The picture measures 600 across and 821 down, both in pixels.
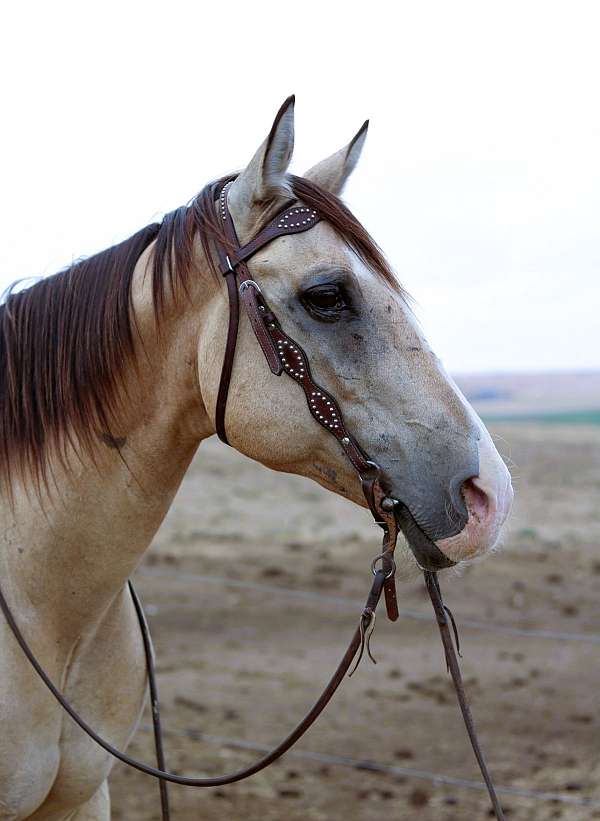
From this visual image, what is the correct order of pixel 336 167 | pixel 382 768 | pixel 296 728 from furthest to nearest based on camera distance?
pixel 382 768
pixel 336 167
pixel 296 728

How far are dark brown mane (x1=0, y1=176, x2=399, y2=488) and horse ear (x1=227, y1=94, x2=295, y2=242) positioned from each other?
0.18ft

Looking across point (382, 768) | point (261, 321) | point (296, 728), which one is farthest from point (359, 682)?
point (261, 321)

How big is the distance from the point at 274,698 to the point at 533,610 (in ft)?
12.0

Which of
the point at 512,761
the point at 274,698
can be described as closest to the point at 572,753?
the point at 512,761

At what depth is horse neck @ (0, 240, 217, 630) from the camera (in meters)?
2.28

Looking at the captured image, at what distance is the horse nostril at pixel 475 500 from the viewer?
6.45ft

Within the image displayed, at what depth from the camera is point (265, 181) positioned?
85.7 inches

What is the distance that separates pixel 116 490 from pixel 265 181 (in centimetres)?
86

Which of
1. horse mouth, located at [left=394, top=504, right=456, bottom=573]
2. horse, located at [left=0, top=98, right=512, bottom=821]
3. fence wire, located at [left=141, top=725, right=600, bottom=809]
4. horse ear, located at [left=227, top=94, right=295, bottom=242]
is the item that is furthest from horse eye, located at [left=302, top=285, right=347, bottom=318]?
fence wire, located at [left=141, top=725, right=600, bottom=809]

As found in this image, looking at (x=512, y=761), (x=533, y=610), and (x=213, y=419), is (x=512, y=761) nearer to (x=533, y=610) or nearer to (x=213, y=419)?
(x=533, y=610)

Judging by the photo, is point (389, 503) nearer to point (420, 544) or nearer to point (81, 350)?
point (420, 544)

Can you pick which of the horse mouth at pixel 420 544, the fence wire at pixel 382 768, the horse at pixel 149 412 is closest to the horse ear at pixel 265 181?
the horse at pixel 149 412

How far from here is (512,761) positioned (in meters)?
5.82

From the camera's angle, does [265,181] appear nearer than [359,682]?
Yes
